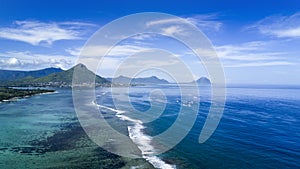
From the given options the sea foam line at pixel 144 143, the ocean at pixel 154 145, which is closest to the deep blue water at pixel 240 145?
the ocean at pixel 154 145

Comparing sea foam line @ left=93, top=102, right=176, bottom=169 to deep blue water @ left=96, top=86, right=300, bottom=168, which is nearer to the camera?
sea foam line @ left=93, top=102, right=176, bottom=169

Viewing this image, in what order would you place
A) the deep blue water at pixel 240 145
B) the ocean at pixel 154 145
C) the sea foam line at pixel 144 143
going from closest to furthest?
1. the sea foam line at pixel 144 143
2. the ocean at pixel 154 145
3. the deep blue water at pixel 240 145

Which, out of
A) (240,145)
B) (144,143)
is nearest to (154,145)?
(144,143)

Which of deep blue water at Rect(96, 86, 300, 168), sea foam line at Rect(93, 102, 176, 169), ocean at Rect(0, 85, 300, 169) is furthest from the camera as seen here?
deep blue water at Rect(96, 86, 300, 168)

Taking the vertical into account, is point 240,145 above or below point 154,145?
above

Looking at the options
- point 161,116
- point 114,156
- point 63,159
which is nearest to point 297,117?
point 161,116

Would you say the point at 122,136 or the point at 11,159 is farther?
the point at 122,136

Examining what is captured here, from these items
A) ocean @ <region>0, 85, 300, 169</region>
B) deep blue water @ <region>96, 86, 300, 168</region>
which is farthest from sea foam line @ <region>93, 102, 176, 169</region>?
deep blue water @ <region>96, 86, 300, 168</region>

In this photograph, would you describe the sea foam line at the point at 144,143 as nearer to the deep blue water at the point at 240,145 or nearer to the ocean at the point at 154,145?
the ocean at the point at 154,145

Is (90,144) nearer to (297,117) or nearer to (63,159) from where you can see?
(63,159)

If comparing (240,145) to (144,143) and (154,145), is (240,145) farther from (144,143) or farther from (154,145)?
(144,143)

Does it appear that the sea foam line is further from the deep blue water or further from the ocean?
the deep blue water
